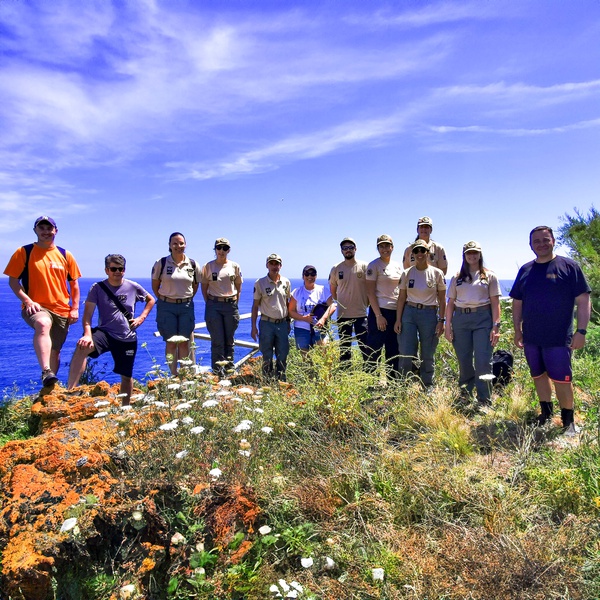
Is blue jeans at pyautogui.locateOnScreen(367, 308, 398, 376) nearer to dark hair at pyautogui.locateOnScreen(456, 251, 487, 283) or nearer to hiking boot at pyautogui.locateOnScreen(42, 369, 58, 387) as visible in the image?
dark hair at pyautogui.locateOnScreen(456, 251, 487, 283)

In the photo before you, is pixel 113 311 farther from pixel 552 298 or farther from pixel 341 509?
pixel 552 298

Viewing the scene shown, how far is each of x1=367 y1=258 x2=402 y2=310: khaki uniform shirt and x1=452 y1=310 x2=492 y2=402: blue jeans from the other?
106cm

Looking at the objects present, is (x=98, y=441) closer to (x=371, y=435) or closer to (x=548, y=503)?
(x=371, y=435)

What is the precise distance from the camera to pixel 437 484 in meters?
3.52

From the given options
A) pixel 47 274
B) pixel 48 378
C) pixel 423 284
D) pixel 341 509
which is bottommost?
pixel 341 509

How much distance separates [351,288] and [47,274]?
3.93 metres

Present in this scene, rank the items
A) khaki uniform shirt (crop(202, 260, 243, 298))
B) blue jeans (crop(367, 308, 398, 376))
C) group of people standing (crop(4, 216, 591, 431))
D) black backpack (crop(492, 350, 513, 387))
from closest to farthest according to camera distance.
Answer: group of people standing (crop(4, 216, 591, 431)) → black backpack (crop(492, 350, 513, 387)) → blue jeans (crop(367, 308, 398, 376)) → khaki uniform shirt (crop(202, 260, 243, 298))

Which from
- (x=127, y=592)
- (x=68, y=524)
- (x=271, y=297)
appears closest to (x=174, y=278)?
(x=271, y=297)

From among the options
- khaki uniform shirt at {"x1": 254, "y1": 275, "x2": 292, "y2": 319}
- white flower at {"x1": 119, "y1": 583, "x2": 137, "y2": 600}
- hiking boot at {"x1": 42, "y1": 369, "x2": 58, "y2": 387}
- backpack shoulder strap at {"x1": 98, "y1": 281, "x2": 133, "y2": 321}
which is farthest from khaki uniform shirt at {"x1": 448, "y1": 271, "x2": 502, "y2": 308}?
hiking boot at {"x1": 42, "y1": 369, "x2": 58, "y2": 387}

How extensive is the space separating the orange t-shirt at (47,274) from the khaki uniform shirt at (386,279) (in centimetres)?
393

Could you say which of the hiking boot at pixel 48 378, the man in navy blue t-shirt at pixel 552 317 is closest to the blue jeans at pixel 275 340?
the hiking boot at pixel 48 378

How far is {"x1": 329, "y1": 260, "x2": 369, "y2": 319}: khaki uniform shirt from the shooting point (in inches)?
274

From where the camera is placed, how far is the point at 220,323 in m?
7.46

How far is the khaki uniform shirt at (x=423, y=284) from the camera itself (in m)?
6.07
